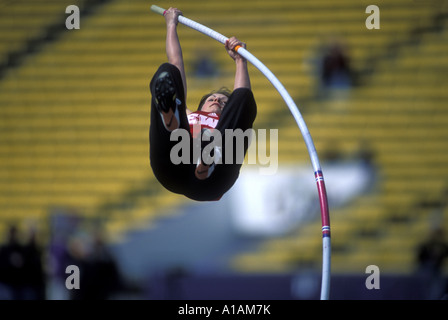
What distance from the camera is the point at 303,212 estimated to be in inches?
455

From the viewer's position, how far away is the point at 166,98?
5.36 metres

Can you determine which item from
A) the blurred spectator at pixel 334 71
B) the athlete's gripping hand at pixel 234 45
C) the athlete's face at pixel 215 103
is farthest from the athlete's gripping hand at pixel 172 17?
the blurred spectator at pixel 334 71

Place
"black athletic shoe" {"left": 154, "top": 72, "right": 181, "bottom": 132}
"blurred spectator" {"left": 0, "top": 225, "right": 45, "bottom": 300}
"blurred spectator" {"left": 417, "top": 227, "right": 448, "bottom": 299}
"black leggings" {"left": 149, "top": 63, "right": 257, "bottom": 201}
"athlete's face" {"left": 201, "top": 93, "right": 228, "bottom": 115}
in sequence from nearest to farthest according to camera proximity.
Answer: "black athletic shoe" {"left": 154, "top": 72, "right": 181, "bottom": 132} → "black leggings" {"left": 149, "top": 63, "right": 257, "bottom": 201} → "athlete's face" {"left": 201, "top": 93, "right": 228, "bottom": 115} → "blurred spectator" {"left": 417, "top": 227, "right": 448, "bottom": 299} → "blurred spectator" {"left": 0, "top": 225, "right": 45, "bottom": 300}

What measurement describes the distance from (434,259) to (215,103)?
4.46 m

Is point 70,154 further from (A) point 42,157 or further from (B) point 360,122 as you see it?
(B) point 360,122

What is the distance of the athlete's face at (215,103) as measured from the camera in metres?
6.20

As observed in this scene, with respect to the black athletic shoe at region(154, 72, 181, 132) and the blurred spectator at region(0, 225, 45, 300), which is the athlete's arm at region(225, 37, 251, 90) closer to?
the black athletic shoe at region(154, 72, 181, 132)

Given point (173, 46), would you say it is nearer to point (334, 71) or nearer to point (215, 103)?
point (215, 103)

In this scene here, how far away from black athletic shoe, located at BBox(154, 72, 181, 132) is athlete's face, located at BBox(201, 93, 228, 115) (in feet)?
2.39

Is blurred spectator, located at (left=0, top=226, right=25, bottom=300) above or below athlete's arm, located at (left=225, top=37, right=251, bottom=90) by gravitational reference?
below

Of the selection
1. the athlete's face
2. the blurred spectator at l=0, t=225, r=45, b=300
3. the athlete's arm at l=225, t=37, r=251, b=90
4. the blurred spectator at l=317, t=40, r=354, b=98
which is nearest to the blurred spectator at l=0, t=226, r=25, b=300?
the blurred spectator at l=0, t=225, r=45, b=300

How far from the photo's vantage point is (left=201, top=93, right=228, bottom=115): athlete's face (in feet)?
20.3
